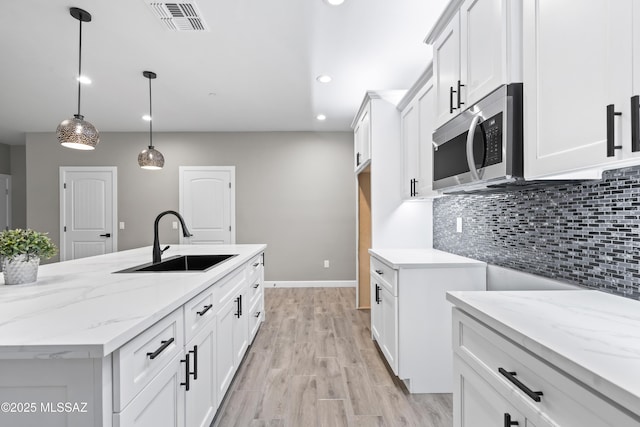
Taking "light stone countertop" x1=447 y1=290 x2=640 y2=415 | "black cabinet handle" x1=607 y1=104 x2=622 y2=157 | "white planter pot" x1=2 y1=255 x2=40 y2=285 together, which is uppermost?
"black cabinet handle" x1=607 y1=104 x2=622 y2=157

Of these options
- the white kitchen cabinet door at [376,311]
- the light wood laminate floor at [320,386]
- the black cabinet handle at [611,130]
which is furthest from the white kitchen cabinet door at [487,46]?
the light wood laminate floor at [320,386]

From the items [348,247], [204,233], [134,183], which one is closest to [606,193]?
[348,247]

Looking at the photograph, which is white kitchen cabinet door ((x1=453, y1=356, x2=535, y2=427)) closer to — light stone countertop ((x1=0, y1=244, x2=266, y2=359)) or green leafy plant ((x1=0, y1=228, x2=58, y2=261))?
light stone countertop ((x1=0, y1=244, x2=266, y2=359))

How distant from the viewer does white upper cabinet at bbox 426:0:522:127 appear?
53.1 inches

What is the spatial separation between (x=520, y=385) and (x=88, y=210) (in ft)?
21.7

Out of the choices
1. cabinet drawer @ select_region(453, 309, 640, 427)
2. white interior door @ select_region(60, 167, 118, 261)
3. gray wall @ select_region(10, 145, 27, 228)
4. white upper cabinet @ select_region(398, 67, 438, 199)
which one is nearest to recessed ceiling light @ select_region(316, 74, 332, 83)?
white upper cabinet @ select_region(398, 67, 438, 199)

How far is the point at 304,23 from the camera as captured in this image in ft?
8.41

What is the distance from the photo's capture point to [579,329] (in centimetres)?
92

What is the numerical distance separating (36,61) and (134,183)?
2.73m

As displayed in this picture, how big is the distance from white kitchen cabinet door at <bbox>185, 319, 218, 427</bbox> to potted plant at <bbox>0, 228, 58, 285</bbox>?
0.79 meters

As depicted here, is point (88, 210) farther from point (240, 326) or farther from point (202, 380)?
point (202, 380)

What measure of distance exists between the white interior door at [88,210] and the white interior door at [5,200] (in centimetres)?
196

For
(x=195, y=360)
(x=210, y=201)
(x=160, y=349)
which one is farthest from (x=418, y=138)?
(x=210, y=201)

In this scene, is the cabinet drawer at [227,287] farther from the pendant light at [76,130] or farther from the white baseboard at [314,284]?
the white baseboard at [314,284]
